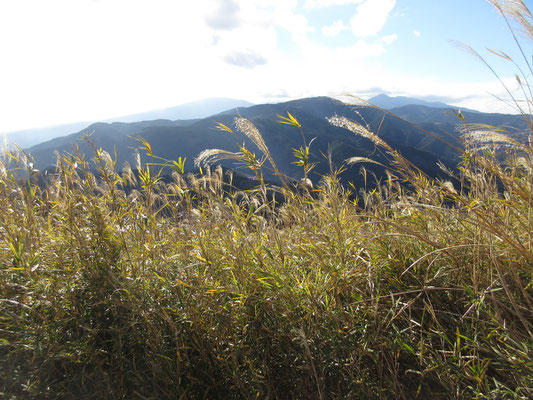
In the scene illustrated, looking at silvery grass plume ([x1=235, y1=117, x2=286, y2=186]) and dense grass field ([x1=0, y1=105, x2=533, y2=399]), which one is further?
silvery grass plume ([x1=235, y1=117, x2=286, y2=186])

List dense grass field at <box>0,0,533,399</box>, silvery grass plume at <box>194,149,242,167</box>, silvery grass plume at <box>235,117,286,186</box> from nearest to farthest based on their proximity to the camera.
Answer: dense grass field at <box>0,0,533,399</box> → silvery grass plume at <box>194,149,242,167</box> → silvery grass plume at <box>235,117,286,186</box>

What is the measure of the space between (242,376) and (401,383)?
911mm

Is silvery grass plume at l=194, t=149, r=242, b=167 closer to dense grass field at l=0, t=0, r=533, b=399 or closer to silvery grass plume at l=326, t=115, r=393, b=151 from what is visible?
dense grass field at l=0, t=0, r=533, b=399

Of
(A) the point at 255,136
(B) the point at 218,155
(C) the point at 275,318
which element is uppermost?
(A) the point at 255,136

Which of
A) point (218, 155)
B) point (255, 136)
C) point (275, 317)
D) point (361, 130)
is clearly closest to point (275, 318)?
point (275, 317)

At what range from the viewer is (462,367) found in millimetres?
1389

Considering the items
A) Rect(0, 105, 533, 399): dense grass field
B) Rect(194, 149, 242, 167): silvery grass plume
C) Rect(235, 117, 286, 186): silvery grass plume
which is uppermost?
Rect(235, 117, 286, 186): silvery grass plume

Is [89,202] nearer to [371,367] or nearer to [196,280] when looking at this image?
[196,280]

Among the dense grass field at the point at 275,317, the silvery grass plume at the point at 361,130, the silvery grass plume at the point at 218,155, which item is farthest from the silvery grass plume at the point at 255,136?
the silvery grass plume at the point at 361,130

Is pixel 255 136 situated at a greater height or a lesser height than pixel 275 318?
greater

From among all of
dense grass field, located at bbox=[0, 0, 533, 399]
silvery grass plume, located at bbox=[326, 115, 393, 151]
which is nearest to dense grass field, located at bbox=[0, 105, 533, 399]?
dense grass field, located at bbox=[0, 0, 533, 399]

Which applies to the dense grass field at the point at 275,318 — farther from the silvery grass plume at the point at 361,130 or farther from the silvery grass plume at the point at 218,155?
the silvery grass plume at the point at 361,130

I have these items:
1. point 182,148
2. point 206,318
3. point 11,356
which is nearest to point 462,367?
point 206,318

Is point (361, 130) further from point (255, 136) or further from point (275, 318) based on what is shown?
point (275, 318)
